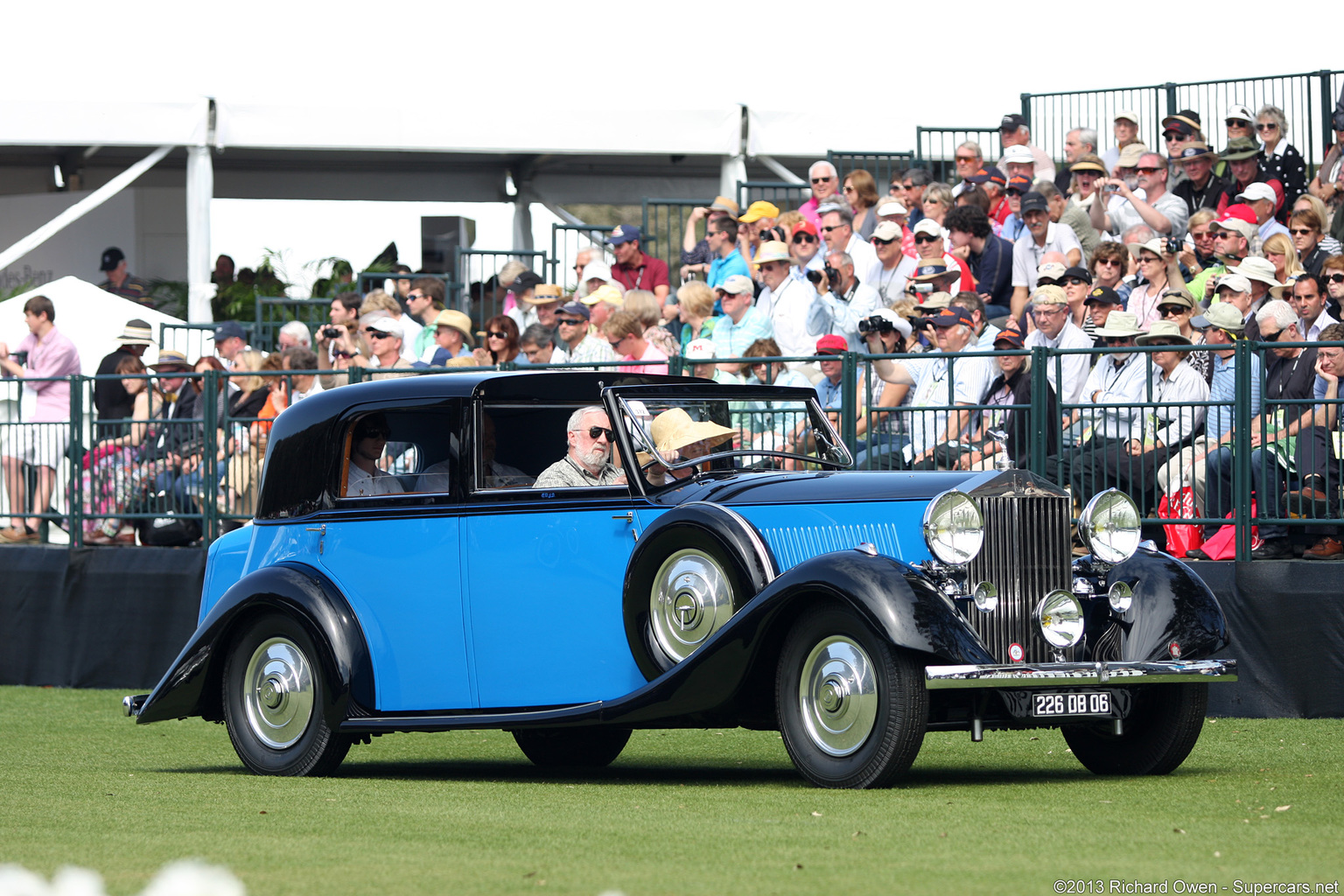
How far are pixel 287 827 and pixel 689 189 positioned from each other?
17035 millimetres

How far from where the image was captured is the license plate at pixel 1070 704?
718 cm

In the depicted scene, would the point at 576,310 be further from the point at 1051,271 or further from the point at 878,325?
the point at 1051,271

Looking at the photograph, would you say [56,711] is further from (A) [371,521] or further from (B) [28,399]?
(A) [371,521]

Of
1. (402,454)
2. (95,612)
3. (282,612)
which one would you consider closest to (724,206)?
(95,612)

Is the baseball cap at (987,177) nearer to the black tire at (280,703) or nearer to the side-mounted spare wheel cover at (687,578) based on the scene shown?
the black tire at (280,703)

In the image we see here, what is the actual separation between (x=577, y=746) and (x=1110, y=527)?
289 centimetres

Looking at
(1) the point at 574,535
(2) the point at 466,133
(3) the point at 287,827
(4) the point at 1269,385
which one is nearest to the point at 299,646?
(1) the point at 574,535

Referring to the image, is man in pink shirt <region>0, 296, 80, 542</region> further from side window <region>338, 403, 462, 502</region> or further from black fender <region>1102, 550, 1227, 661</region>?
black fender <region>1102, 550, 1227, 661</region>

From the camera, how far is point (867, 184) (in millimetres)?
16906

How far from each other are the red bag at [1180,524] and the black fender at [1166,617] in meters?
2.87

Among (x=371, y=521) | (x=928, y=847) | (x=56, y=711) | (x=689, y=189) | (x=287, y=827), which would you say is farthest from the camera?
(x=689, y=189)

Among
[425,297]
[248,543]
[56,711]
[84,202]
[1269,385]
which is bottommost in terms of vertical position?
[56,711]

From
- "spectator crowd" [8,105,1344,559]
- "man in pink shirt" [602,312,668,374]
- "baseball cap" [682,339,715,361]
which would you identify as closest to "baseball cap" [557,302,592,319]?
"spectator crowd" [8,105,1344,559]

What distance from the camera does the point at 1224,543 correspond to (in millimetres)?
10703
